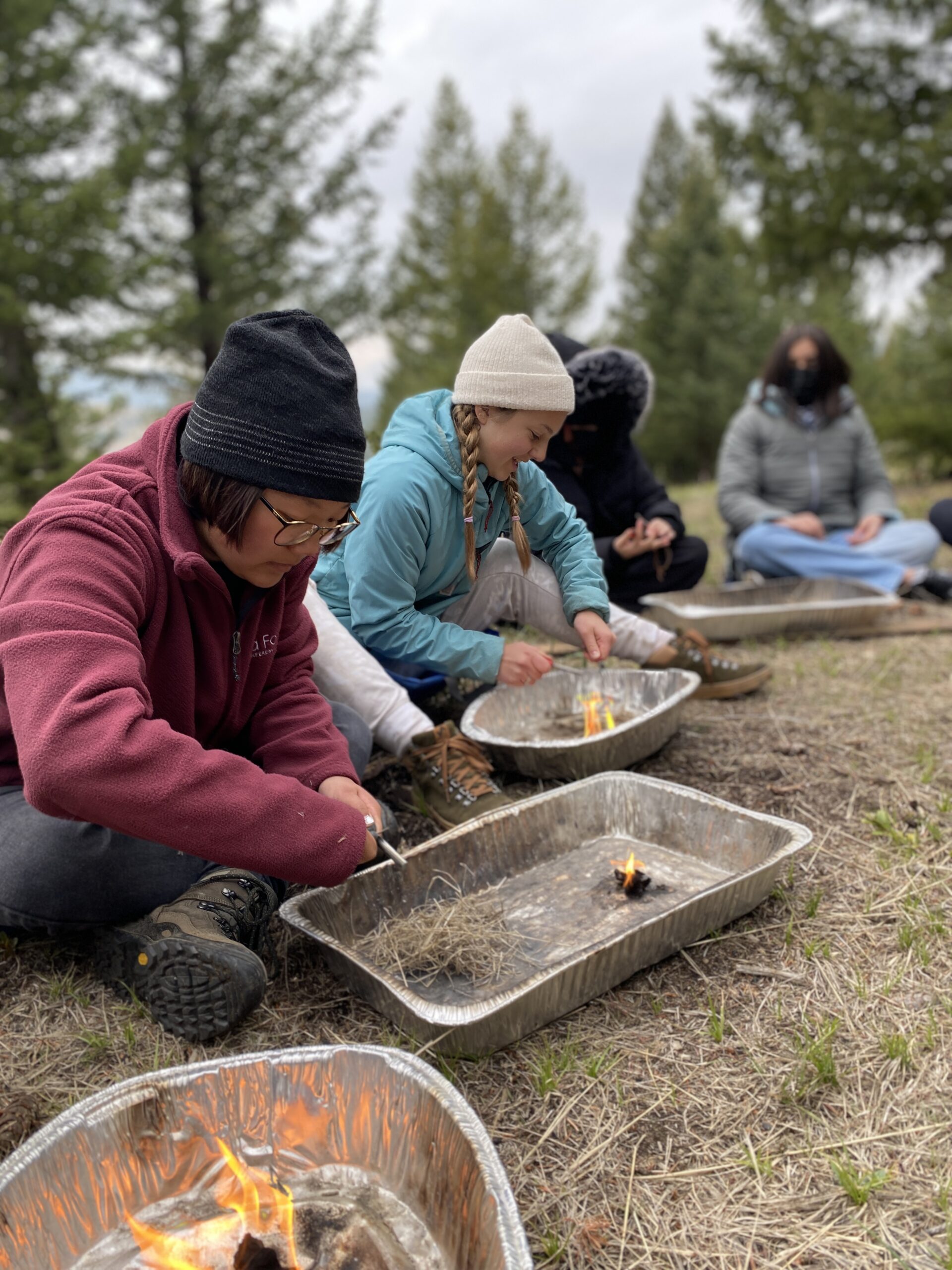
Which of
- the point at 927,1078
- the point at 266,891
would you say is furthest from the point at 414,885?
the point at 927,1078

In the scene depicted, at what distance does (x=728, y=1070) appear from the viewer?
170 centimetres

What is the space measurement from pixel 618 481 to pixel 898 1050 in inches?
104

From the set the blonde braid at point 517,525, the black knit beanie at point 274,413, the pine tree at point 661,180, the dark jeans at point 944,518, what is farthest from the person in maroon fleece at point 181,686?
the pine tree at point 661,180

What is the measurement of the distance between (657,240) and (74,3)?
56.0 ft

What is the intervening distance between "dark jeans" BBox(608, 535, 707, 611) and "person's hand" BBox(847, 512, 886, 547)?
1224mm

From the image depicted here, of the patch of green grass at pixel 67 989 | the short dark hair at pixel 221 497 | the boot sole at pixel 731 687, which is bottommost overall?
the patch of green grass at pixel 67 989

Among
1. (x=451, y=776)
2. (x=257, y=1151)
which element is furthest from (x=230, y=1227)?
(x=451, y=776)

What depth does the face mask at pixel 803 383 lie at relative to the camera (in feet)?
17.0

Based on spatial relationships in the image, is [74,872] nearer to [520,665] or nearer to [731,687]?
[520,665]

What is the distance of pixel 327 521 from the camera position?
1736mm

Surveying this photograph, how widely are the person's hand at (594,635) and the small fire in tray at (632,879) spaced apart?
29.6 inches

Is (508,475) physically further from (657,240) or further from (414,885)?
(657,240)

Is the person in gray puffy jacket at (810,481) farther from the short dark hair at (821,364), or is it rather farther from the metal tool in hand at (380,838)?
the metal tool in hand at (380,838)

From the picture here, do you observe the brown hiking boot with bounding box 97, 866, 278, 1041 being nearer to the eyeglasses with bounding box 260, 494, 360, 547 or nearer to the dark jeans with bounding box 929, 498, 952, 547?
the eyeglasses with bounding box 260, 494, 360, 547
